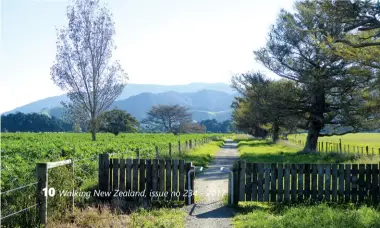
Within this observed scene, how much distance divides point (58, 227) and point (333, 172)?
7354 millimetres

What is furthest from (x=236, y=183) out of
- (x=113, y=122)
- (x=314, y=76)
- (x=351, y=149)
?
(x=113, y=122)

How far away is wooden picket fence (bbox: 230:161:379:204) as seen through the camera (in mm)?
10727

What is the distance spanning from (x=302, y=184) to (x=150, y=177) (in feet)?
14.2

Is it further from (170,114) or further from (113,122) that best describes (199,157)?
(170,114)

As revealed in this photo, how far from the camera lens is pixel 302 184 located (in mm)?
10797

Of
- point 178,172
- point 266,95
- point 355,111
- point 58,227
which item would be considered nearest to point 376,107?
point 355,111

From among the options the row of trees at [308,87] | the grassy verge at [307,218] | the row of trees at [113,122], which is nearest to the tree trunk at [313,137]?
the row of trees at [308,87]

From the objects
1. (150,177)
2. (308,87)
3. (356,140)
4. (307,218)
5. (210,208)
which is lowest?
(356,140)

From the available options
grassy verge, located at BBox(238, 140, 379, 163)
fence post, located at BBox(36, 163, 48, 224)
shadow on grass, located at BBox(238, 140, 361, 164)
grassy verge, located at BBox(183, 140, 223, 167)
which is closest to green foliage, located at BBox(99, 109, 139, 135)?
grassy verge, located at BBox(238, 140, 379, 163)

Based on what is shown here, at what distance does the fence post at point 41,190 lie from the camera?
805 centimetres

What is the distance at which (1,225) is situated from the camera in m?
7.59

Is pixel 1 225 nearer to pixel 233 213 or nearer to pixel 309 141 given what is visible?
pixel 233 213

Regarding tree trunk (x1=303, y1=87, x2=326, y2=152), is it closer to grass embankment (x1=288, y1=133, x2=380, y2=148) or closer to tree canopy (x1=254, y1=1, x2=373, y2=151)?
tree canopy (x1=254, y1=1, x2=373, y2=151)

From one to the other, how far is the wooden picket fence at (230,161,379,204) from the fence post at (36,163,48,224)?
5.10m
